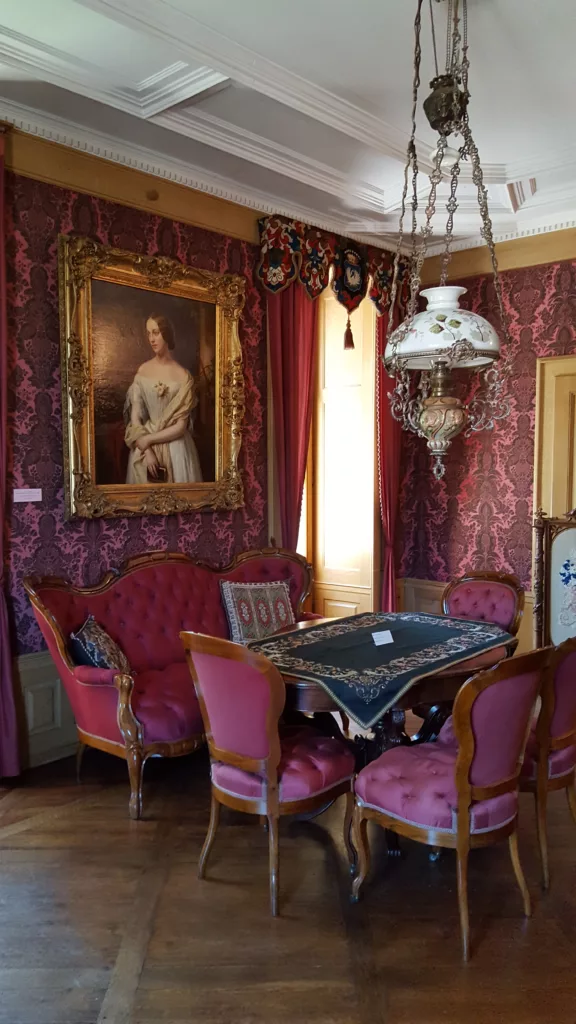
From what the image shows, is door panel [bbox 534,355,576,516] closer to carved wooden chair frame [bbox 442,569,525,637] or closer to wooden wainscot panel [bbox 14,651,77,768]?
carved wooden chair frame [bbox 442,569,525,637]

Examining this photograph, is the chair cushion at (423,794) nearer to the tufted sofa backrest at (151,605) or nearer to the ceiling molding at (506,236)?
the tufted sofa backrest at (151,605)

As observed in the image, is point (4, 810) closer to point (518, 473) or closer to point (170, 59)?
point (170, 59)

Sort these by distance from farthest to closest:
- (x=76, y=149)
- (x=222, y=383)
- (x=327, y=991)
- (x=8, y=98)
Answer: (x=222, y=383)
(x=76, y=149)
(x=8, y=98)
(x=327, y=991)

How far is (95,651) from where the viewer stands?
3.56m

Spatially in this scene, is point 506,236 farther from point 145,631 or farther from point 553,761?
point 553,761

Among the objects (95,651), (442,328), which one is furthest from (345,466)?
(442,328)

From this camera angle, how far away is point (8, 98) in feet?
11.5

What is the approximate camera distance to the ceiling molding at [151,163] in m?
3.65

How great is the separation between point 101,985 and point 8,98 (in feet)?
12.0

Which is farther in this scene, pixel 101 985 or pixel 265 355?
pixel 265 355

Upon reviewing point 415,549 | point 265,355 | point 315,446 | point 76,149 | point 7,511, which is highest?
point 76,149

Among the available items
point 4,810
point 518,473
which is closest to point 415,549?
point 518,473

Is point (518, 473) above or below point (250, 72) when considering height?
below

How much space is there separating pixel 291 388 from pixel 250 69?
212 cm
